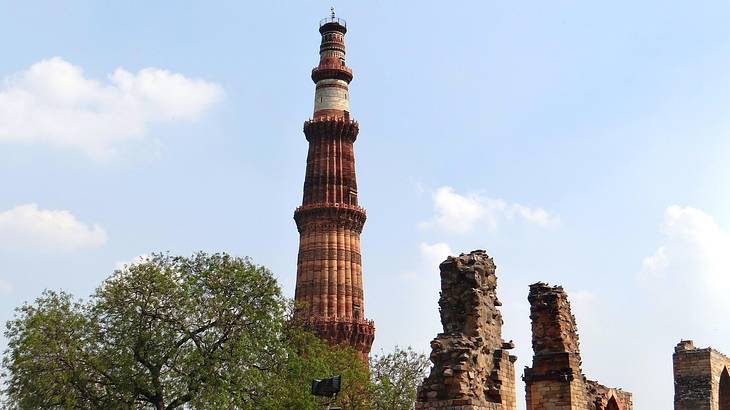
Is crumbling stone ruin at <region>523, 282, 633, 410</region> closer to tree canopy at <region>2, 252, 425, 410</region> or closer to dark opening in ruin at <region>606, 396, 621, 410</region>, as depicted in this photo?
dark opening in ruin at <region>606, 396, 621, 410</region>

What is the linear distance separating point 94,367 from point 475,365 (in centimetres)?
1085

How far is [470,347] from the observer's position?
13.6 meters

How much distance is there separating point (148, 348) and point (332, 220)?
2041 centimetres

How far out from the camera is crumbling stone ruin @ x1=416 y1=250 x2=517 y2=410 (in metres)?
13.2

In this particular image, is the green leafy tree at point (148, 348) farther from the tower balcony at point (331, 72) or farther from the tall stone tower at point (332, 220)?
the tower balcony at point (331, 72)

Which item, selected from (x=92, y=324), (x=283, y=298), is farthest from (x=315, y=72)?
(x=92, y=324)

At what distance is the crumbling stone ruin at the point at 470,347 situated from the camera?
43.4 ft

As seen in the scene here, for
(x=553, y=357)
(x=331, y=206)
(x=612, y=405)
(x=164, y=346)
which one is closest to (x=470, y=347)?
(x=553, y=357)

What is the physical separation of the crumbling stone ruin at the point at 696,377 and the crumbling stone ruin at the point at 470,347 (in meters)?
8.44

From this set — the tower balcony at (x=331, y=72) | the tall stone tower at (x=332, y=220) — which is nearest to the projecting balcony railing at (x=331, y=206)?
the tall stone tower at (x=332, y=220)

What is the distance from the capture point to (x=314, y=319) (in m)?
39.0

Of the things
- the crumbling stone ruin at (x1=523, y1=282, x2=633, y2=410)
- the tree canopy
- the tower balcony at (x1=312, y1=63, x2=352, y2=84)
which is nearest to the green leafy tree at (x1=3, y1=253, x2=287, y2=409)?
the tree canopy

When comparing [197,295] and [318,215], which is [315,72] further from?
[197,295]

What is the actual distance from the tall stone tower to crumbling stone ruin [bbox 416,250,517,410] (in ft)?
78.4
